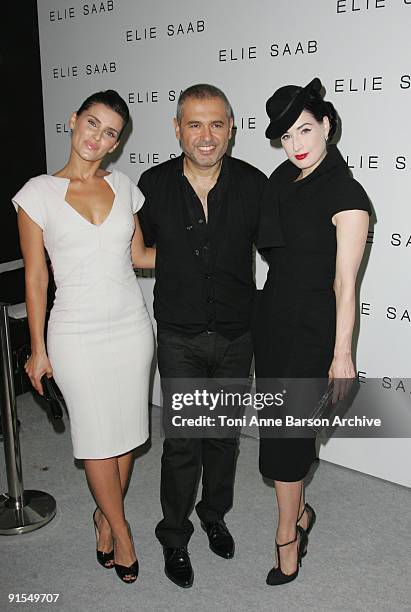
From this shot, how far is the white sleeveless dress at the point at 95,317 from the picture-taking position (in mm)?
2213

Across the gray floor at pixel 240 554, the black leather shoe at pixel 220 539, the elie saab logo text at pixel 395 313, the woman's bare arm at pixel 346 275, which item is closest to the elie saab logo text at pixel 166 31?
the elie saab logo text at pixel 395 313

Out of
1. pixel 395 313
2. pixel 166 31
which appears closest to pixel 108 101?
pixel 166 31

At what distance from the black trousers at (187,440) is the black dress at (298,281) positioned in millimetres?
152

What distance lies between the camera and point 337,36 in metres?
2.79

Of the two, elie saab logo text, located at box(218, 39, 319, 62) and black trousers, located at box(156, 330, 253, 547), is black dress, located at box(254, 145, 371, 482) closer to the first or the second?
black trousers, located at box(156, 330, 253, 547)

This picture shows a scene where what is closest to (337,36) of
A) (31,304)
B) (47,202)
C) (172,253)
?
(172,253)

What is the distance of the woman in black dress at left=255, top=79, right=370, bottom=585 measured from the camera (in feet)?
6.82

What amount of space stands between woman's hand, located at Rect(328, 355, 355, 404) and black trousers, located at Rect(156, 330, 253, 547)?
0.40m

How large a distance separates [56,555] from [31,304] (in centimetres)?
100

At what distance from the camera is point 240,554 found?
2.62 metres

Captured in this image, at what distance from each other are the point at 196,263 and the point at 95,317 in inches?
15.4

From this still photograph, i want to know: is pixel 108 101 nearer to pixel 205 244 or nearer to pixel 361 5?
pixel 205 244

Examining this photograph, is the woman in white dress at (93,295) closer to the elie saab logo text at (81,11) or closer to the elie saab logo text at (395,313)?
the elie saab logo text at (395,313)

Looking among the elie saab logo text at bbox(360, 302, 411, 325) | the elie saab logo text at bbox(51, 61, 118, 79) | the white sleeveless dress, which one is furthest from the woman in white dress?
the elie saab logo text at bbox(51, 61, 118, 79)
